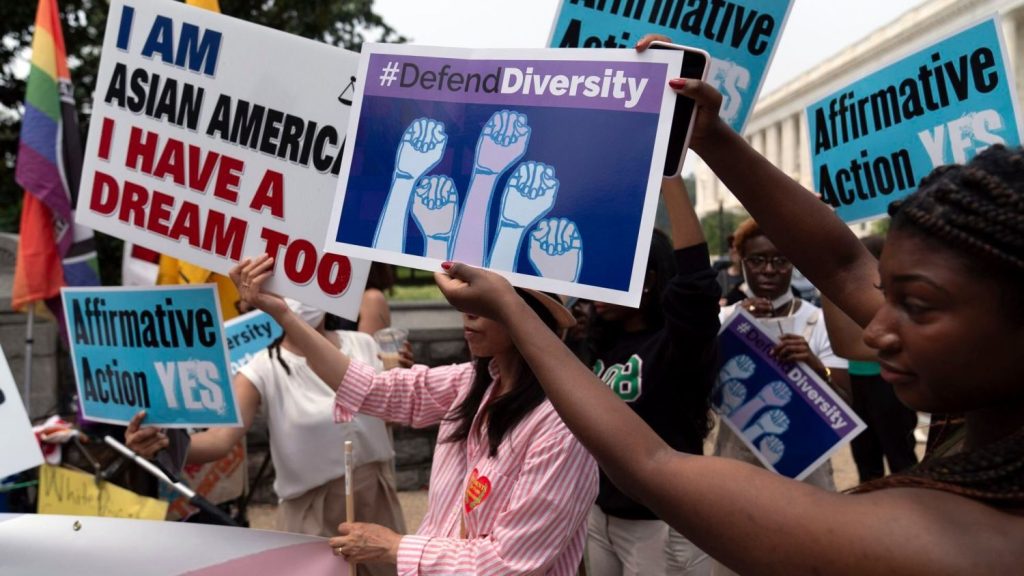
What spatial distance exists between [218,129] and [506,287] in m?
1.55

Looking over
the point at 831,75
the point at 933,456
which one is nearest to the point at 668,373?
the point at 933,456

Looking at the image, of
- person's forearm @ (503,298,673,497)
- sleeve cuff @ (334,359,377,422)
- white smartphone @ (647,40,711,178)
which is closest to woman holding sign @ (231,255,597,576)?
sleeve cuff @ (334,359,377,422)

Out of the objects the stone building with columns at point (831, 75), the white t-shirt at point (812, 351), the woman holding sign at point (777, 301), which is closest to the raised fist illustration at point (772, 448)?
the white t-shirt at point (812, 351)

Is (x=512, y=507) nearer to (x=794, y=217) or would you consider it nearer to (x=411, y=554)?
(x=411, y=554)

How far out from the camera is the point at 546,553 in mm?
2115

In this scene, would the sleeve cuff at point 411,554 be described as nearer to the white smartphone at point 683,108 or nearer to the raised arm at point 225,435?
the white smartphone at point 683,108

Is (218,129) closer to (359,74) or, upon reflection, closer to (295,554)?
(359,74)

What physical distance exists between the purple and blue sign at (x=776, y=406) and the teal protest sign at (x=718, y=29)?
0.94 meters

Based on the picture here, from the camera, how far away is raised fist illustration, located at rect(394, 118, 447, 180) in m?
1.96

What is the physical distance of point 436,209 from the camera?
75.6 inches

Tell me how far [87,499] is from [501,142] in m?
2.91

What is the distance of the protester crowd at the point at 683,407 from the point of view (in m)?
1.10

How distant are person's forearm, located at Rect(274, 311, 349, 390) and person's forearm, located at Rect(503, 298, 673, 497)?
5.08ft

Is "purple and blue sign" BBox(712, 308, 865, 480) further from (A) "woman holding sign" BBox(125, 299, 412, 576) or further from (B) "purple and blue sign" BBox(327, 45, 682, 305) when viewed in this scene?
(B) "purple and blue sign" BBox(327, 45, 682, 305)
